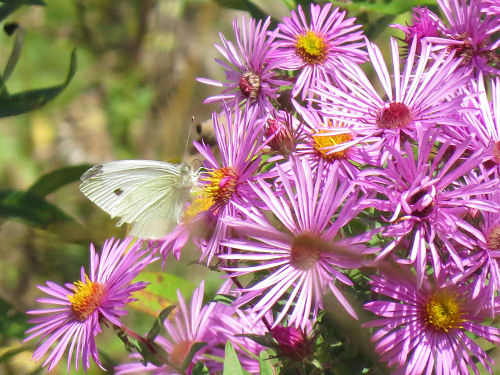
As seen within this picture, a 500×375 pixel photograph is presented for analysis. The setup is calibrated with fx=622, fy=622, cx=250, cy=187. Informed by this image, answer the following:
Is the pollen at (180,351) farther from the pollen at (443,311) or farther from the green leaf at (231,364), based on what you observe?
the pollen at (443,311)

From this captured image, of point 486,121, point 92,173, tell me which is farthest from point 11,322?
point 486,121

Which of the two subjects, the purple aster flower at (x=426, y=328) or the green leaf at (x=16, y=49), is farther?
the green leaf at (x=16, y=49)

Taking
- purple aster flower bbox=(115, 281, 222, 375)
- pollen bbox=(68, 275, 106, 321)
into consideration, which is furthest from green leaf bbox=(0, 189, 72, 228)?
pollen bbox=(68, 275, 106, 321)

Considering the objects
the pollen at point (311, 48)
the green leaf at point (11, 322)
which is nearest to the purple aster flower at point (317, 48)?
the pollen at point (311, 48)

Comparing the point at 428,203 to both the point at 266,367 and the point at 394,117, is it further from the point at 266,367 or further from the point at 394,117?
the point at 266,367

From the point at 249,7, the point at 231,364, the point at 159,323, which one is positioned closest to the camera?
the point at 231,364
